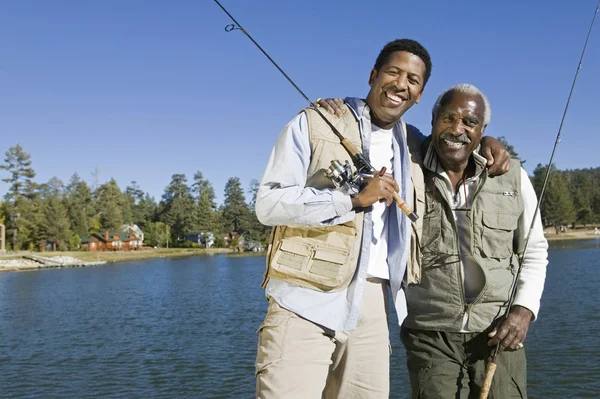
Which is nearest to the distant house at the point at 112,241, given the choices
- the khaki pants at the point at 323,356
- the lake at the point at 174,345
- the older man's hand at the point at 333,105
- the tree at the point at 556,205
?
the lake at the point at 174,345

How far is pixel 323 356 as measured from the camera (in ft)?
9.71

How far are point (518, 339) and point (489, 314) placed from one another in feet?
0.75

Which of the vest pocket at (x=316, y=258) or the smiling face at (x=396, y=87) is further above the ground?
the smiling face at (x=396, y=87)

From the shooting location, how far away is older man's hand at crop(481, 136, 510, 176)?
350 cm

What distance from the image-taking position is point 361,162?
10.3ft

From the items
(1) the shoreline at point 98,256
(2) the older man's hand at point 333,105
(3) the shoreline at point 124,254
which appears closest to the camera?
(2) the older man's hand at point 333,105

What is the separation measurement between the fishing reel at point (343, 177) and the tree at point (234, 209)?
10107cm

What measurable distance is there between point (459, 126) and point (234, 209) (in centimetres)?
10470

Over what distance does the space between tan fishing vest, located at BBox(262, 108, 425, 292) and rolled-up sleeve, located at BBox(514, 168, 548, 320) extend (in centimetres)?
126

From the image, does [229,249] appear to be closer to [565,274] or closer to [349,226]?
[565,274]

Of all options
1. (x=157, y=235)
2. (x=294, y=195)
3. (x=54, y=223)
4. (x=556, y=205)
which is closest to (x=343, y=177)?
(x=294, y=195)

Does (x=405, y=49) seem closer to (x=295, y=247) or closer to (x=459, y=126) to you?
(x=459, y=126)

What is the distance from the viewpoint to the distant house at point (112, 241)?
297 feet

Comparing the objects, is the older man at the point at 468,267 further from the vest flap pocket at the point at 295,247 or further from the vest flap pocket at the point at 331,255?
the vest flap pocket at the point at 295,247
